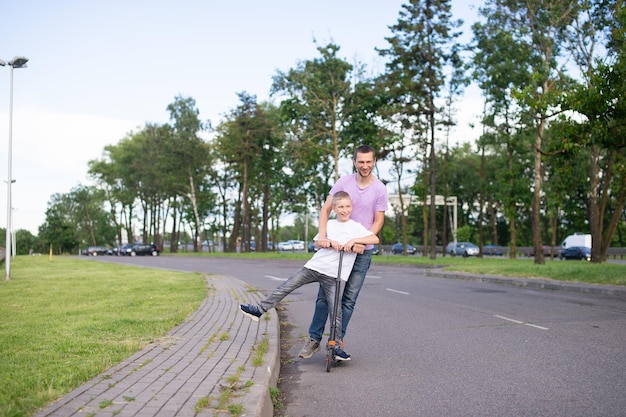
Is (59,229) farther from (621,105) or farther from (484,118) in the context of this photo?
(621,105)

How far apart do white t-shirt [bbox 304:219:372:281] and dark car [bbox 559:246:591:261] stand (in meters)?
48.1

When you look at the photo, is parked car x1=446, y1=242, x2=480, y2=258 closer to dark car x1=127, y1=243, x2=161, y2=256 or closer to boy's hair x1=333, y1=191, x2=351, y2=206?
dark car x1=127, y1=243, x2=161, y2=256

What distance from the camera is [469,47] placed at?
34062 millimetres

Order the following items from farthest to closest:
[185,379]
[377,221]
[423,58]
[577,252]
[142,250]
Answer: [142,250]
[577,252]
[423,58]
[377,221]
[185,379]

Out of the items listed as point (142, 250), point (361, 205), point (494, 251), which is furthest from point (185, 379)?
point (142, 250)

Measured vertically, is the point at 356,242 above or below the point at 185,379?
above

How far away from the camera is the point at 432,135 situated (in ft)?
120

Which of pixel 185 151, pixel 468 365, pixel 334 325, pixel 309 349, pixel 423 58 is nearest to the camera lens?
pixel 334 325

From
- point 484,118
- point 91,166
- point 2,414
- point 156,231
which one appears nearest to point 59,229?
point 91,166

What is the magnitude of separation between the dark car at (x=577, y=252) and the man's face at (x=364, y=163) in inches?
1890

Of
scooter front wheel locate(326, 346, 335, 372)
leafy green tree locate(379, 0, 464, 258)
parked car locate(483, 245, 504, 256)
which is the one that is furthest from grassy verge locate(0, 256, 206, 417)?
parked car locate(483, 245, 504, 256)

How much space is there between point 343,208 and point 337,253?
467 millimetres

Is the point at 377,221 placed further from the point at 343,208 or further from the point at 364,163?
the point at 364,163

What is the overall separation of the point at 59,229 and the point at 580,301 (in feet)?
384
